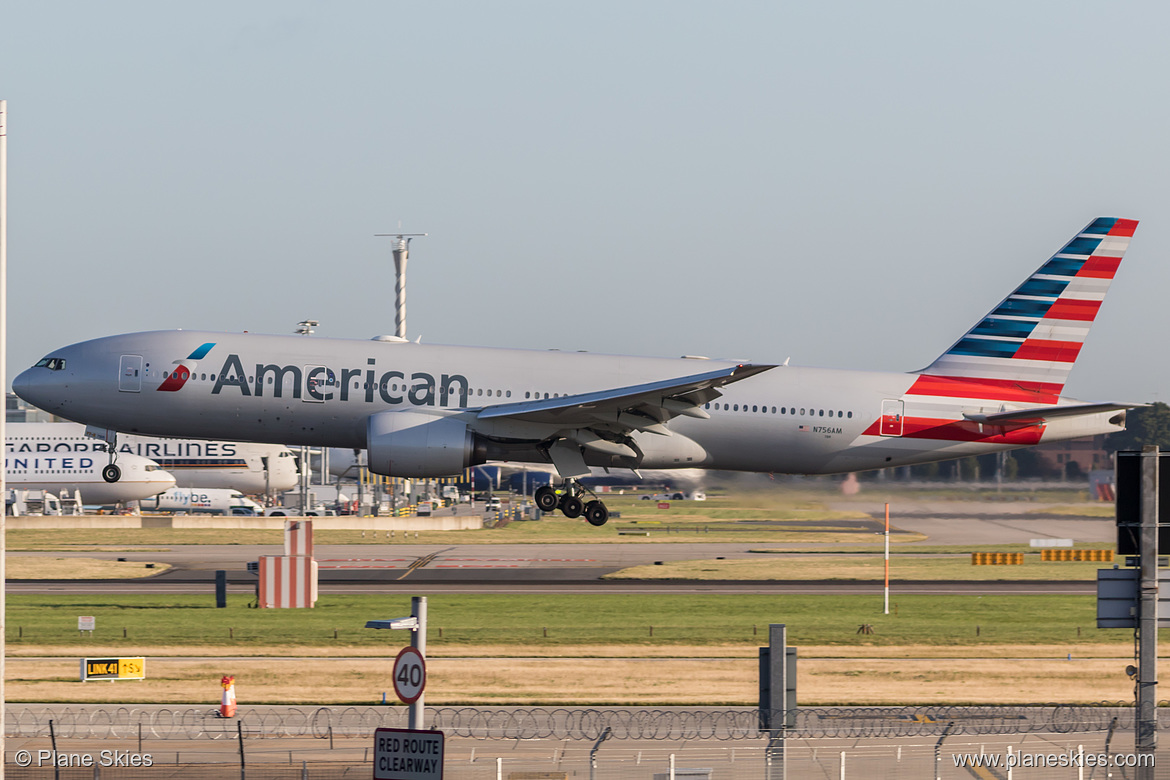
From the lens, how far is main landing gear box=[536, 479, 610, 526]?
3881 centimetres

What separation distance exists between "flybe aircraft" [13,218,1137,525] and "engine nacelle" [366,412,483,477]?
0.04 meters

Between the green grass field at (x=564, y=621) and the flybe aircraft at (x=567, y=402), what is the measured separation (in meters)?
4.55

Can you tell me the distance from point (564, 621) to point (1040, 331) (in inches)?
719

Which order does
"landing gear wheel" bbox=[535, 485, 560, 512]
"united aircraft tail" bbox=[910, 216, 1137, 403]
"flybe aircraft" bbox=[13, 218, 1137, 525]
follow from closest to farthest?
"flybe aircraft" bbox=[13, 218, 1137, 525]
"landing gear wheel" bbox=[535, 485, 560, 512]
"united aircraft tail" bbox=[910, 216, 1137, 403]

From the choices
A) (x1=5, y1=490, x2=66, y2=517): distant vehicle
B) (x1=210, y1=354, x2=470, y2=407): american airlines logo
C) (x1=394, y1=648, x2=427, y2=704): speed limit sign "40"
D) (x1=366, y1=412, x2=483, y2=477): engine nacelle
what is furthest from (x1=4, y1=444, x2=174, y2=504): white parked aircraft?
(x1=394, y1=648, x2=427, y2=704): speed limit sign "40"

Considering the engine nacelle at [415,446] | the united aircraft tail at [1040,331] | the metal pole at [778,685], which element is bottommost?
the metal pole at [778,685]

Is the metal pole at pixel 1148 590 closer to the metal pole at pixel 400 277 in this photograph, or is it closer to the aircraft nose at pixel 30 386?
the aircraft nose at pixel 30 386

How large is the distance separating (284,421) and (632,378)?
1051 cm

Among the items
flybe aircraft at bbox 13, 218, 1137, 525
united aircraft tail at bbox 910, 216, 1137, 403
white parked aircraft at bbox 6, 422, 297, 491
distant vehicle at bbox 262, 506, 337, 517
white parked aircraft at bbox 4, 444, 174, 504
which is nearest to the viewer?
flybe aircraft at bbox 13, 218, 1137, 525

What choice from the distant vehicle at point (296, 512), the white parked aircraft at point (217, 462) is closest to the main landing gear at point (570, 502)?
the white parked aircraft at point (217, 462)

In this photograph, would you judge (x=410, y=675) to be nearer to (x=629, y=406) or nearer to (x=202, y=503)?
(x=629, y=406)

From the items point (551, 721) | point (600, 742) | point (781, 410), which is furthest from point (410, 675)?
Answer: point (781, 410)

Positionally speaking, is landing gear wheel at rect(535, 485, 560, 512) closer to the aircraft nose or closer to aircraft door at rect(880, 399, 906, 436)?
aircraft door at rect(880, 399, 906, 436)

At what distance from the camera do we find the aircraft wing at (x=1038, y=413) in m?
37.5
